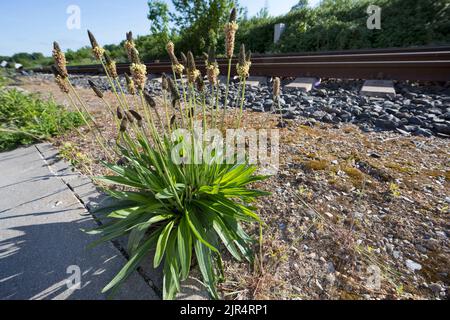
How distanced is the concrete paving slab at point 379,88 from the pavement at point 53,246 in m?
4.14

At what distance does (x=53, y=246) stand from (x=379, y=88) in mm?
4742

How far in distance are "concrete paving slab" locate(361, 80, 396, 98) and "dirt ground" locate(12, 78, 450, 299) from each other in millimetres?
1325

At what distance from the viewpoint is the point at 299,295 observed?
1.25 metres

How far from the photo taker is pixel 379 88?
3.91m

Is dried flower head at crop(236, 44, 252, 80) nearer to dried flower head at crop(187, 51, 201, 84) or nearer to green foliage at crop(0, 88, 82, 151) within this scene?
dried flower head at crop(187, 51, 201, 84)

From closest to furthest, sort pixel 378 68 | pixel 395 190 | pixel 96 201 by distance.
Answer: pixel 395 190, pixel 96 201, pixel 378 68

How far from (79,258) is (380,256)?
1.85 meters

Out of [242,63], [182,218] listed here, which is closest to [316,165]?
[242,63]

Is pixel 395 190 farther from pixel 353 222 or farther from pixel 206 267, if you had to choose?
pixel 206 267

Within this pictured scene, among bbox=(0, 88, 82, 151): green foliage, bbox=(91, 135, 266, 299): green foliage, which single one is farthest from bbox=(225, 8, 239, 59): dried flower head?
bbox=(0, 88, 82, 151): green foliage

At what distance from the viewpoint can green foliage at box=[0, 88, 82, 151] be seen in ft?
10.9

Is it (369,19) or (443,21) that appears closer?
(443,21)
